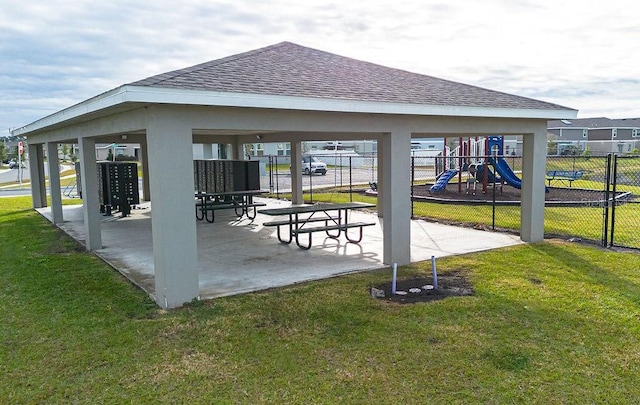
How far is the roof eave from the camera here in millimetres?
5148

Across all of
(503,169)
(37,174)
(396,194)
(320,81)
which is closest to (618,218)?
(503,169)

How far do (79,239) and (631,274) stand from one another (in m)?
10.1

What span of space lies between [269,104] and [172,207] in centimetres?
166

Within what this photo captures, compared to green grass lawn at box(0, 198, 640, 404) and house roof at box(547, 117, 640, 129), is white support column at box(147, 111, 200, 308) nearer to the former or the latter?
green grass lawn at box(0, 198, 640, 404)

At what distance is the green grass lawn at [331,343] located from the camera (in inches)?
152

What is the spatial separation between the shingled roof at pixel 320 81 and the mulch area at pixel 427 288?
2.53 meters

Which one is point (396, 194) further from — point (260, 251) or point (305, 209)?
point (260, 251)

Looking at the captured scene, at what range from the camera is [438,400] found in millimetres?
3691

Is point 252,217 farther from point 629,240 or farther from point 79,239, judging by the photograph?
point 629,240

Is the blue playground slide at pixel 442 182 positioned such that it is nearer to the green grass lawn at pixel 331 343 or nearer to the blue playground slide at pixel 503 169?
the blue playground slide at pixel 503 169

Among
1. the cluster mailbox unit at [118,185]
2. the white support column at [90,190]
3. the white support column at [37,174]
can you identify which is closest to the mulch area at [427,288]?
the white support column at [90,190]

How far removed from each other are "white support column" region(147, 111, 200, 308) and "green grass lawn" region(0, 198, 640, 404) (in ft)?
0.91

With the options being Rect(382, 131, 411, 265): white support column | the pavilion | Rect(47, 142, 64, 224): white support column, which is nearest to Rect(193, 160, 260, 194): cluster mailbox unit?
Rect(47, 142, 64, 224): white support column

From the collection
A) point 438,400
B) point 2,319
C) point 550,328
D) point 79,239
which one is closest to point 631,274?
point 550,328
